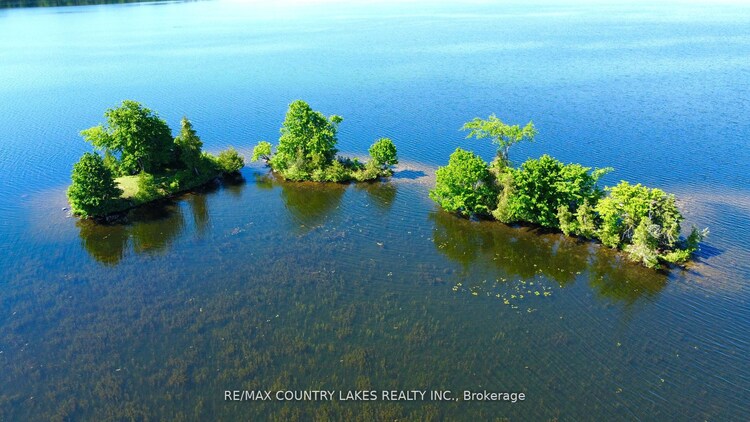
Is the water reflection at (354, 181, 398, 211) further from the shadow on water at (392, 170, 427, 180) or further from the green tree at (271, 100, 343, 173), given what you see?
the green tree at (271, 100, 343, 173)

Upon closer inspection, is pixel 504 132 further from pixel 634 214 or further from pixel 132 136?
pixel 132 136

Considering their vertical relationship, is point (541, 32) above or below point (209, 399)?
above

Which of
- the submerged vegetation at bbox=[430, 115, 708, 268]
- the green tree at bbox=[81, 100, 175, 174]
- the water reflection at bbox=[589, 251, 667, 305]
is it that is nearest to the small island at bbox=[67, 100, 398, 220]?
the green tree at bbox=[81, 100, 175, 174]

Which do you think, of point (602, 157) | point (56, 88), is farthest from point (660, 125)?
point (56, 88)

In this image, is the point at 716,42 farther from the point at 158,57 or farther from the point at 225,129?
the point at 158,57

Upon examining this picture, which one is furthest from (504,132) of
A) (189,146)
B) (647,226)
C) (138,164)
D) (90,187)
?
(90,187)

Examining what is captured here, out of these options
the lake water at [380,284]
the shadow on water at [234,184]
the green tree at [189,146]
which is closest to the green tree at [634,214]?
the lake water at [380,284]
